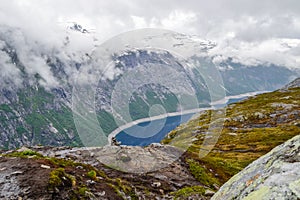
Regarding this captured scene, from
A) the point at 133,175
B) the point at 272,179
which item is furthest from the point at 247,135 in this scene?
the point at 272,179

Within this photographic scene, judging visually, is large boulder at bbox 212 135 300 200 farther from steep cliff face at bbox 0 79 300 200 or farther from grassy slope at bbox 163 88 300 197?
grassy slope at bbox 163 88 300 197

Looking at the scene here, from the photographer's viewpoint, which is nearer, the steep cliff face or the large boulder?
the large boulder

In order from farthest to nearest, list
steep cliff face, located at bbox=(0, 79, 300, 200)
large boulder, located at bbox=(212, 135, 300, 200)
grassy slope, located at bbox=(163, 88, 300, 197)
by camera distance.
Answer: grassy slope, located at bbox=(163, 88, 300, 197)
steep cliff face, located at bbox=(0, 79, 300, 200)
large boulder, located at bbox=(212, 135, 300, 200)

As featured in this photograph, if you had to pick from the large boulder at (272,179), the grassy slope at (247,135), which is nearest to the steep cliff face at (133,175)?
the large boulder at (272,179)

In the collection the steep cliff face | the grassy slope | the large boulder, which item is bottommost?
the grassy slope

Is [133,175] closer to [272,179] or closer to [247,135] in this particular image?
[272,179]

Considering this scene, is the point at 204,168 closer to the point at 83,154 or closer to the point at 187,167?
the point at 187,167

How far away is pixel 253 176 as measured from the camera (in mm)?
10742

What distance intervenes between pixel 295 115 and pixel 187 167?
11517 centimetres

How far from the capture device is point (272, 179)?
8.91 m

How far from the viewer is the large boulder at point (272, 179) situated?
8.02 m

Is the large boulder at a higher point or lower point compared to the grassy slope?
higher

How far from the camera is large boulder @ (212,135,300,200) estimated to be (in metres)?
8.02

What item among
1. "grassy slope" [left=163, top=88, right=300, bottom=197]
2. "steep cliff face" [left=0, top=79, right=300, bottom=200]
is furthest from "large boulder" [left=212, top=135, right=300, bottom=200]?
"grassy slope" [left=163, top=88, right=300, bottom=197]
